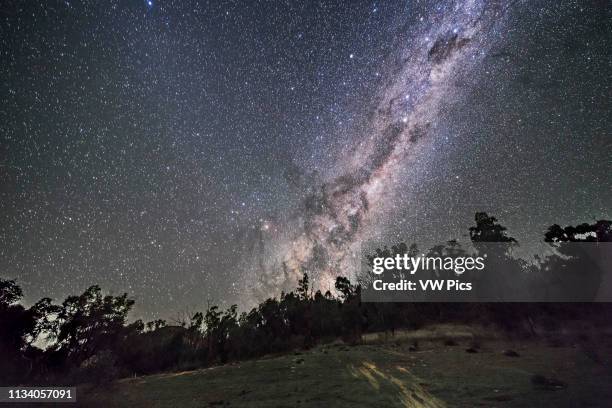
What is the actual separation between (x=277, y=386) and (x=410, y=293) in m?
38.6

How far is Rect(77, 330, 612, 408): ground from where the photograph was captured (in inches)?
481

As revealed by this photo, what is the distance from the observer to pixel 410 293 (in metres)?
52.0

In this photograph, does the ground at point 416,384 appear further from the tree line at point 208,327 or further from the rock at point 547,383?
the tree line at point 208,327

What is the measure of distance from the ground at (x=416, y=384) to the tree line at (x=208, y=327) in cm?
1958

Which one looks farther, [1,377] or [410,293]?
[410,293]

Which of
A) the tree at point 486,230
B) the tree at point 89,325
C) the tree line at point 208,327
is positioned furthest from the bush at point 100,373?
the tree at point 486,230

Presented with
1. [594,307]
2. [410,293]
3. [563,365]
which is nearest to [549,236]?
[594,307]

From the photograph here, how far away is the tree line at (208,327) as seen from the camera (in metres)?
43.2


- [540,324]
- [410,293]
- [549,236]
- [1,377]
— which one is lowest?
[1,377]

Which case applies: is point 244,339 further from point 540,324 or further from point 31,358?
point 540,324

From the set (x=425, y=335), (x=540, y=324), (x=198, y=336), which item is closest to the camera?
(x=540, y=324)

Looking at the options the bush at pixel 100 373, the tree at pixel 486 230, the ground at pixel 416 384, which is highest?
the tree at pixel 486 230

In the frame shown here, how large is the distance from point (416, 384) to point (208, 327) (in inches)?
1999

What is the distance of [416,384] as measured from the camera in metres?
15.1
